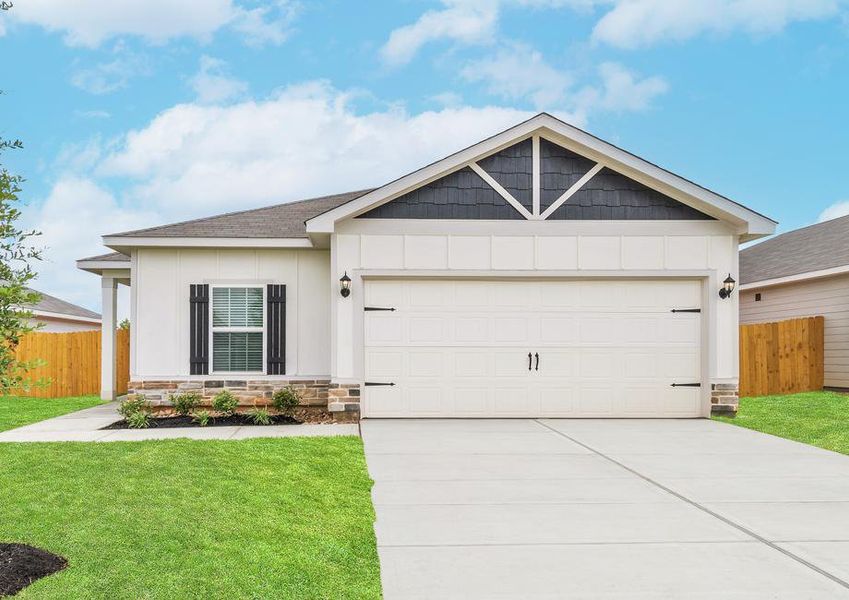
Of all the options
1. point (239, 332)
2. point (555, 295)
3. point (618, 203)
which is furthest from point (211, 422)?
point (618, 203)

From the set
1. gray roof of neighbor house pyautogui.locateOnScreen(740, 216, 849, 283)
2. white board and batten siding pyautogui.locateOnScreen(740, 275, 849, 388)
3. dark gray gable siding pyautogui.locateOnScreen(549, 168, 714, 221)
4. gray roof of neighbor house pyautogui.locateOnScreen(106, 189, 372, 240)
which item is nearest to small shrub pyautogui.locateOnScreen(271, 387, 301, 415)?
gray roof of neighbor house pyautogui.locateOnScreen(106, 189, 372, 240)

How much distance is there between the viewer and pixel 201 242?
37.5ft

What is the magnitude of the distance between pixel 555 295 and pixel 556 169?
199 centimetres

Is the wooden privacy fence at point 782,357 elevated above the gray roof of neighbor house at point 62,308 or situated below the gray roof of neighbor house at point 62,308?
below

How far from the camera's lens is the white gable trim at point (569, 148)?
34.4 feet

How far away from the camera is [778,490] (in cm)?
630

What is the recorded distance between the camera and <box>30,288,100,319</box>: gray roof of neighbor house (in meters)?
23.0

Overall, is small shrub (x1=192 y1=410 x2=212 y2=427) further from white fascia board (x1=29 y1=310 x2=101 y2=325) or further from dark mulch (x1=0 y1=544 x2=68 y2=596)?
white fascia board (x1=29 y1=310 x2=101 y2=325)

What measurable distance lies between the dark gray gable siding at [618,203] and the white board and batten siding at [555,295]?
5.7 inches

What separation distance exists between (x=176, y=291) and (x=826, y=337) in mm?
14031

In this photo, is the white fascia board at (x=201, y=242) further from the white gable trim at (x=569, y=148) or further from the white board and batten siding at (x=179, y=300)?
the white gable trim at (x=569, y=148)

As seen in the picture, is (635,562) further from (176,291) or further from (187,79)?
(187,79)

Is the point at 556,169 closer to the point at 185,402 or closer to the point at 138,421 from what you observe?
the point at 185,402

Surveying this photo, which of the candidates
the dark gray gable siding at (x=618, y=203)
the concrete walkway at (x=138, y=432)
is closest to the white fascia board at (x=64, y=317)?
the concrete walkway at (x=138, y=432)
